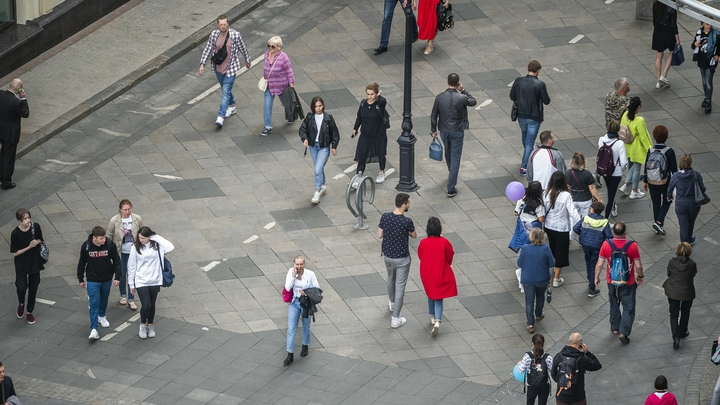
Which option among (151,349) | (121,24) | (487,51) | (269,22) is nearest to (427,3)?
(487,51)

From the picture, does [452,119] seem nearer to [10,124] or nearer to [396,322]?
[396,322]

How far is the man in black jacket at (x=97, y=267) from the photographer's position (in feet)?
61.3

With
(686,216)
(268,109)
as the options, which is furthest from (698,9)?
(268,109)

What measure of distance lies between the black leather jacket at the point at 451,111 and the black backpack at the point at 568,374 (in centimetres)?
610

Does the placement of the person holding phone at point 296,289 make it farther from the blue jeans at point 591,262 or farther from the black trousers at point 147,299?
the blue jeans at point 591,262

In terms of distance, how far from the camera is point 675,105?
2492cm

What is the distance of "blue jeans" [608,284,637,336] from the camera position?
1870 centimetres

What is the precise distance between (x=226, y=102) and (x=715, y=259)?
811cm

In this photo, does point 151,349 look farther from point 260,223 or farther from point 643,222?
point 643,222

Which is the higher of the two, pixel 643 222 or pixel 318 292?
pixel 318 292

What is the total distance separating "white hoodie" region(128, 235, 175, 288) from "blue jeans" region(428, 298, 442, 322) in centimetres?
335

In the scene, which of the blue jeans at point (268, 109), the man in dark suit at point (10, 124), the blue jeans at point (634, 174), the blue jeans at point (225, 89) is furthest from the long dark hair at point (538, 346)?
the man in dark suit at point (10, 124)

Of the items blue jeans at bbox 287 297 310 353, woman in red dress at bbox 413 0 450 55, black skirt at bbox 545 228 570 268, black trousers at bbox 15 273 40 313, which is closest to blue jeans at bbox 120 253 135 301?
black trousers at bbox 15 273 40 313

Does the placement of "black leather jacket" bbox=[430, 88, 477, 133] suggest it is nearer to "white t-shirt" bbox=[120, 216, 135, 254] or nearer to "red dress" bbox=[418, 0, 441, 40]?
"red dress" bbox=[418, 0, 441, 40]
